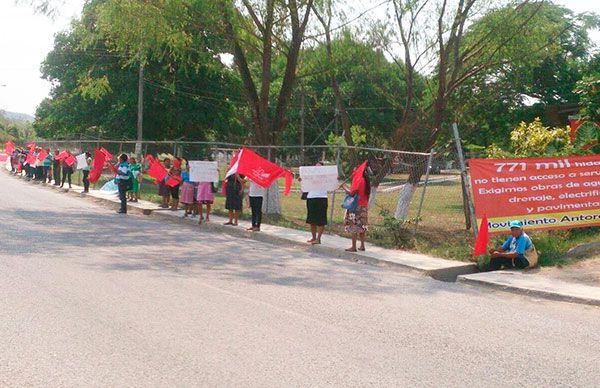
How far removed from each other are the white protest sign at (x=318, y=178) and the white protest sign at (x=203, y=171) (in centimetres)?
381

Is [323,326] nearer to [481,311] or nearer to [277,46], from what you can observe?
[481,311]

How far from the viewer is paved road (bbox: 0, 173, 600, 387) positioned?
5.18 metres

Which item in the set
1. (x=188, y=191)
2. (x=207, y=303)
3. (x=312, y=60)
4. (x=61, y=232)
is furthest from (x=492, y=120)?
(x=207, y=303)

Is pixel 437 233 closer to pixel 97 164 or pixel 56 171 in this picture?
pixel 97 164

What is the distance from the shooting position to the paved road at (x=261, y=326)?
518cm

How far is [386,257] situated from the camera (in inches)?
472

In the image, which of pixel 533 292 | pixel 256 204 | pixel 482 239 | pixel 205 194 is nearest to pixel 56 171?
pixel 205 194

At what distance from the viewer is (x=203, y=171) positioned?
16.9 meters

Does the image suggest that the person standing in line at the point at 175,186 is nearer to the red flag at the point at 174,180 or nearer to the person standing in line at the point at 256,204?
the red flag at the point at 174,180

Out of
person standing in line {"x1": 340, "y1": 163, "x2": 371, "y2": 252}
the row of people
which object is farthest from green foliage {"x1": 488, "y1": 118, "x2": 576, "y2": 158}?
person standing in line {"x1": 340, "y1": 163, "x2": 371, "y2": 252}

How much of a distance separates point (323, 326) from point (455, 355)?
1.42 metres

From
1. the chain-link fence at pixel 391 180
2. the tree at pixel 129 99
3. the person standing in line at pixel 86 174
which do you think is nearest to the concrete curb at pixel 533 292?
the chain-link fence at pixel 391 180

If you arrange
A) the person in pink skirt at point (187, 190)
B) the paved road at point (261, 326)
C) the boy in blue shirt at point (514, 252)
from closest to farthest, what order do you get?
1. the paved road at point (261, 326)
2. the boy in blue shirt at point (514, 252)
3. the person in pink skirt at point (187, 190)

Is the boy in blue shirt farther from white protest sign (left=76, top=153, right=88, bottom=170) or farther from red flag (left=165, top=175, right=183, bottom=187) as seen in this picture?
white protest sign (left=76, top=153, right=88, bottom=170)
